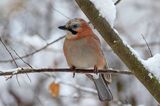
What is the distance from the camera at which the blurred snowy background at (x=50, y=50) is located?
6.57 metres

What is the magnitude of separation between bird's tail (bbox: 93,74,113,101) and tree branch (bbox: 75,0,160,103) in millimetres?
1558

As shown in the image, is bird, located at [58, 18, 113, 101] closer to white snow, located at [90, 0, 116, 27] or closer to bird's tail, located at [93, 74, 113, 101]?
bird's tail, located at [93, 74, 113, 101]

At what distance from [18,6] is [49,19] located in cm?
125

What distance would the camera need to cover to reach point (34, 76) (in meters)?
7.48

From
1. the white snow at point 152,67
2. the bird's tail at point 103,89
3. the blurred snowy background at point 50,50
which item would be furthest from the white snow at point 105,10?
the blurred snowy background at point 50,50

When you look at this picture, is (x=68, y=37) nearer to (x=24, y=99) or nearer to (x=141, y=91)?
(x=24, y=99)

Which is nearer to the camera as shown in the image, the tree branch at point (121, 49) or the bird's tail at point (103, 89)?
the tree branch at point (121, 49)

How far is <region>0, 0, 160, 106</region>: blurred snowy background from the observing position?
657cm

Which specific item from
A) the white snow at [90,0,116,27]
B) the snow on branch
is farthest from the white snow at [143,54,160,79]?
the white snow at [90,0,116,27]

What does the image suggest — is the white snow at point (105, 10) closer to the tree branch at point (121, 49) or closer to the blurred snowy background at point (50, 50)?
the tree branch at point (121, 49)

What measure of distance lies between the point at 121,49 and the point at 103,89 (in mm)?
1621

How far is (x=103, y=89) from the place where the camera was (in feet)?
15.2

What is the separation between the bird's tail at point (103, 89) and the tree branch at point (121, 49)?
5.11 feet

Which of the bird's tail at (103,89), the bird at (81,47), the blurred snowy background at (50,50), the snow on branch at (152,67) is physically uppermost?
the snow on branch at (152,67)
